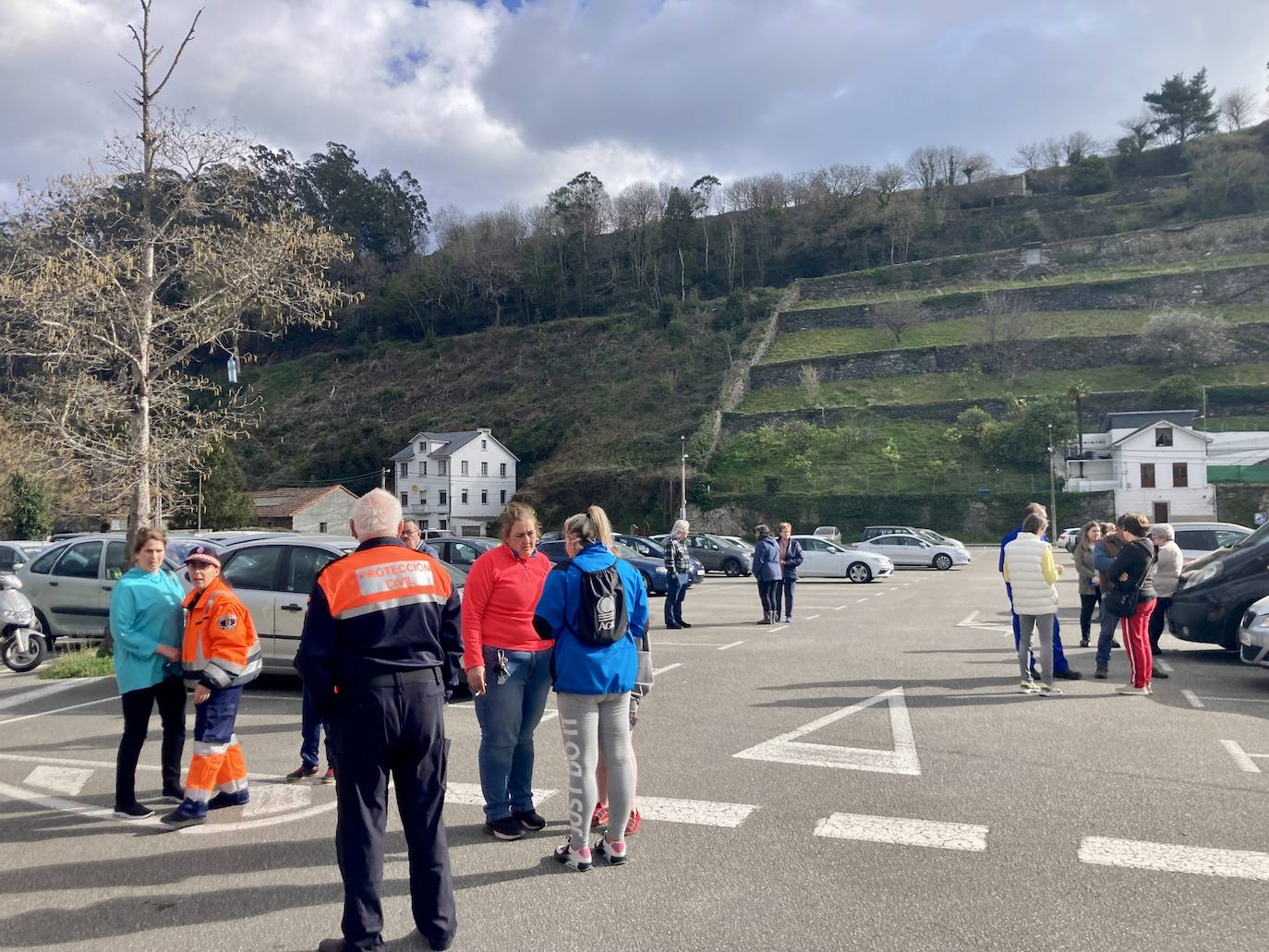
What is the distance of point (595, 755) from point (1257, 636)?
813cm

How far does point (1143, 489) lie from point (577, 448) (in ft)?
129

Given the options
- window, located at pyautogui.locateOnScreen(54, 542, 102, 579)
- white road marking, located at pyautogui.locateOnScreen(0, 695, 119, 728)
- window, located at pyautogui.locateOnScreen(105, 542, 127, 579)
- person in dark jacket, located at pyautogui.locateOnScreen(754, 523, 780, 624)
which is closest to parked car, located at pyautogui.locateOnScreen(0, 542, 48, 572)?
window, located at pyautogui.locateOnScreen(54, 542, 102, 579)

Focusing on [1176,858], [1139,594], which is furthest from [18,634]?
[1139,594]

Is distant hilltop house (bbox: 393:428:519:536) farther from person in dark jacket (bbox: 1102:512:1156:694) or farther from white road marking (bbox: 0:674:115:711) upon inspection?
person in dark jacket (bbox: 1102:512:1156:694)

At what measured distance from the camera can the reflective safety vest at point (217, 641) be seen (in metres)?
5.67

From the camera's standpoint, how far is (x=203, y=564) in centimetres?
591

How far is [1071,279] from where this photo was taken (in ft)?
260

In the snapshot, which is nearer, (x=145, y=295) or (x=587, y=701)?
(x=587, y=701)

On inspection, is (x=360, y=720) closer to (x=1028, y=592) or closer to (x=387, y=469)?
(x=1028, y=592)

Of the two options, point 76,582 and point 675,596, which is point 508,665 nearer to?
point 675,596

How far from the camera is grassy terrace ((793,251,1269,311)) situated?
245 ft

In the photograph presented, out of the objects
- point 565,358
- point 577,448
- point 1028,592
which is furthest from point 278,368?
point 1028,592

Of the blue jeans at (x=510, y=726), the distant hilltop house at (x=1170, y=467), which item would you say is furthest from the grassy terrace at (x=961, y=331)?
the blue jeans at (x=510, y=726)

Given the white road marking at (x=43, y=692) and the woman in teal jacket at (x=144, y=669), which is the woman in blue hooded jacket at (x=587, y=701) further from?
the white road marking at (x=43, y=692)
